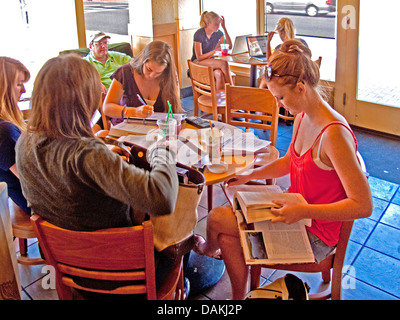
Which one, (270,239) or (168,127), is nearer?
(270,239)

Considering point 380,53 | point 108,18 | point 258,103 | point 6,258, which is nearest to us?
point 6,258

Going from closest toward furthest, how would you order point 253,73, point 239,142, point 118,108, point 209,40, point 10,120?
point 10,120 → point 239,142 → point 118,108 → point 253,73 → point 209,40

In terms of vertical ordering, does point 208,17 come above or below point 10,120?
above

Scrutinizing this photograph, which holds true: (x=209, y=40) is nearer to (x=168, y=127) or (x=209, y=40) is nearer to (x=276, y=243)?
(x=168, y=127)

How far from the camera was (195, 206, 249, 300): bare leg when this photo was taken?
5.89ft

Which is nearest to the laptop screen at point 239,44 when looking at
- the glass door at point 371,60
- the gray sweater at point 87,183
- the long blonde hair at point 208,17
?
the long blonde hair at point 208,17

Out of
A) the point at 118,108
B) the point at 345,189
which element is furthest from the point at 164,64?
the point at 345,189

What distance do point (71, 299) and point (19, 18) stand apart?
3.78 metres

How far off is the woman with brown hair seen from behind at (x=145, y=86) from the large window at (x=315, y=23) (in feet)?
7.46

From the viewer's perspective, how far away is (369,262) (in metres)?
2.37

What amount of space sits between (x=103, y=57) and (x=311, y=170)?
306 centimetres

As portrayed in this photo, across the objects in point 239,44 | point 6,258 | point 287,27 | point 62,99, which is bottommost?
point 6,258

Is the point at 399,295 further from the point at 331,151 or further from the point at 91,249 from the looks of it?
the point at 91,249

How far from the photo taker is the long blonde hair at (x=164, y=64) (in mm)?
2582
